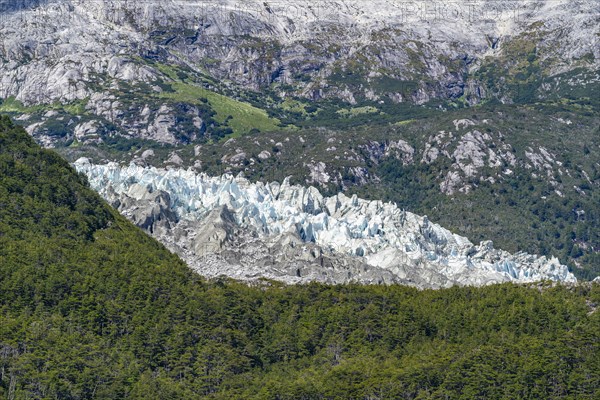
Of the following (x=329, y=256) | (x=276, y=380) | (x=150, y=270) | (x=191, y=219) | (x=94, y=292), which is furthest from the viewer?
(x=191, y=219)

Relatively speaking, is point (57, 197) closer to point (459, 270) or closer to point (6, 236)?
point (6, 236)

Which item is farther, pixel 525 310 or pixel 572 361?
pixel 525 310

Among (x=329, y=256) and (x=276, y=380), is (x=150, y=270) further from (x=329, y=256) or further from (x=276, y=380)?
(x=329, y=256)

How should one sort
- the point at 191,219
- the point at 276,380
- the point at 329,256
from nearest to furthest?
the point at 276,380
the point at 329,256
the point at 191,219

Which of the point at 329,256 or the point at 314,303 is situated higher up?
the point at 314,303

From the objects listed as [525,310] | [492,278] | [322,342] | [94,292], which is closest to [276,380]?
[322,342]

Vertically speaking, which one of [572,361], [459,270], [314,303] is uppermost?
[572,361]
